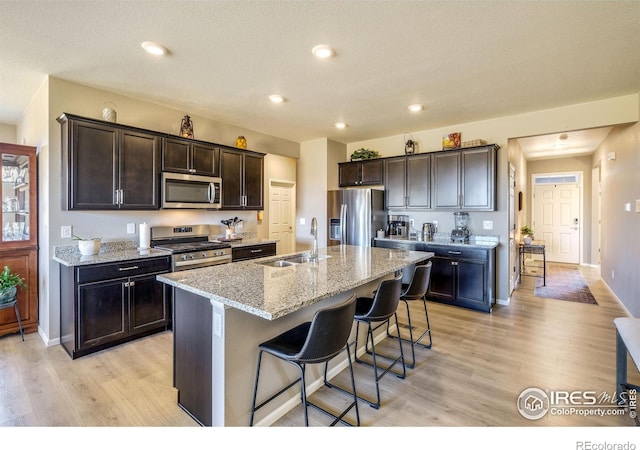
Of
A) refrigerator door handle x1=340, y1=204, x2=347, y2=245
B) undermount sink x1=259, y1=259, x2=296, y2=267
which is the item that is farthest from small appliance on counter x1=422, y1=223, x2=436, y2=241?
undermount sink x1=259, y1=259, x2=296, y2=267

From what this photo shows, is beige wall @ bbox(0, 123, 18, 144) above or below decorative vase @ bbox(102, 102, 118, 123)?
above

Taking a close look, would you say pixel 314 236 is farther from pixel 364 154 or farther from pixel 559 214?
pixel 559 214

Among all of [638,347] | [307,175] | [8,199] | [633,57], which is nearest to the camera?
[638,347]

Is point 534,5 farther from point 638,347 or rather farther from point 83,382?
point 83,382

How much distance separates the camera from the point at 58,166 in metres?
3.13

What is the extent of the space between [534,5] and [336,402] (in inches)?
114

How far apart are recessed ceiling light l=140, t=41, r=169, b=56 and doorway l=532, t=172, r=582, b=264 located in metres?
8.35

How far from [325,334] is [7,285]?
3.33 meters

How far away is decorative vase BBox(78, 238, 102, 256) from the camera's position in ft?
10.2

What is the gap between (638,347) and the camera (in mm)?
1880

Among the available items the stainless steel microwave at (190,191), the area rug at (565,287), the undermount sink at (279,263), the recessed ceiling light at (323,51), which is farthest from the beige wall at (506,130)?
the undermount sink at (279,263)

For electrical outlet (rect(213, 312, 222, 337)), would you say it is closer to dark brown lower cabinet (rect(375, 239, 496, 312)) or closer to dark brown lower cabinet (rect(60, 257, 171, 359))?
dark brown lower cabinet (rect(60, 257, 171, 359))

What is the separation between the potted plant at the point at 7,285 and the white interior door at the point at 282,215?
11.0 ft

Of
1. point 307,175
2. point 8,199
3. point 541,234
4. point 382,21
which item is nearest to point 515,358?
point 382,21
